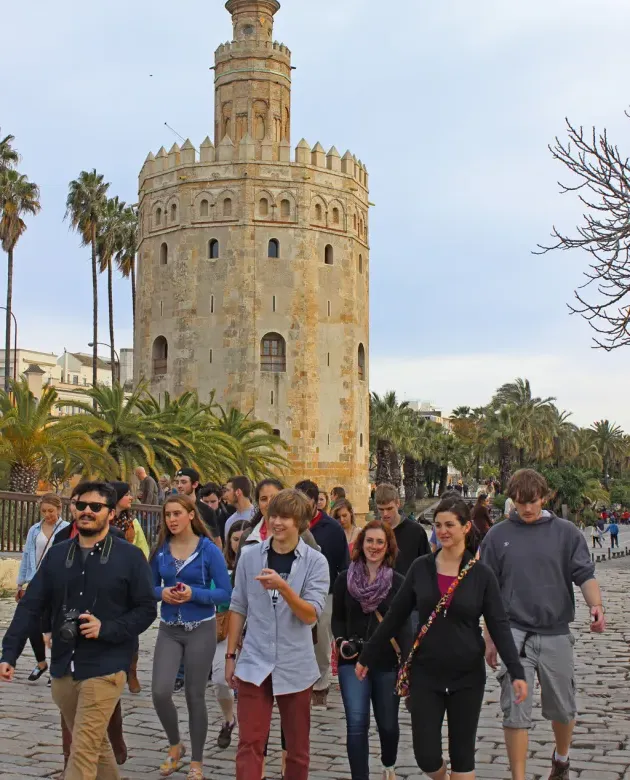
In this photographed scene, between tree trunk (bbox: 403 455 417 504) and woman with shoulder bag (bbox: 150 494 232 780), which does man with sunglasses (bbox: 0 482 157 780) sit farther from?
tree trunk (bbox: 403 455 417 504)

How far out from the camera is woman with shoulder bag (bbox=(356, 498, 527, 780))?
4.89 m

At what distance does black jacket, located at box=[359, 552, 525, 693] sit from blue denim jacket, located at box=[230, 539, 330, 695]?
1.66ft

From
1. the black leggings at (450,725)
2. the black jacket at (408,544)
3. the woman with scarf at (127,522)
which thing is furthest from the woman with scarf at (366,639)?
the woman with scarf at (127,522)

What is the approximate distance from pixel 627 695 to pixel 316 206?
33387 mm

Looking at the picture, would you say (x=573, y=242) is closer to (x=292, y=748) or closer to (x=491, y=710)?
(x=491, y=710)

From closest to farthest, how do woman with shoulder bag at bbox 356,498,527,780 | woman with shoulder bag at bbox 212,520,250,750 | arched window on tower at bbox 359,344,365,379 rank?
woman with shoulder bag at bbox 356,498,527,780 < woman with shoulder bag at bbox 212,520,250,750 < arched window on tower at bbox 359,344,365,379

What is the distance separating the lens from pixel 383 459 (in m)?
60.1

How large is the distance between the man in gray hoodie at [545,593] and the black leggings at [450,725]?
0.81 m

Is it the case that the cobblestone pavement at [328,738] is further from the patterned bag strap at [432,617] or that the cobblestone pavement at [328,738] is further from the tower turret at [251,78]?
the tower turret at [251,78]

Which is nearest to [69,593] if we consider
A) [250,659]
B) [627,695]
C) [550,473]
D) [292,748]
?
[250,659]

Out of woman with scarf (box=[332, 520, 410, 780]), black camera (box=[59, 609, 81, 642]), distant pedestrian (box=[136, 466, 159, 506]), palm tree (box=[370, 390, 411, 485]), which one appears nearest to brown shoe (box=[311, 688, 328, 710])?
woman with scarf (box=[332, 520, 410, 780])

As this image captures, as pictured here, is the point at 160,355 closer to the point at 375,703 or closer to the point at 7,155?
the point at 7,155

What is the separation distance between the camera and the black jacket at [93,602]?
4.93 meters

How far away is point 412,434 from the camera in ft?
210
